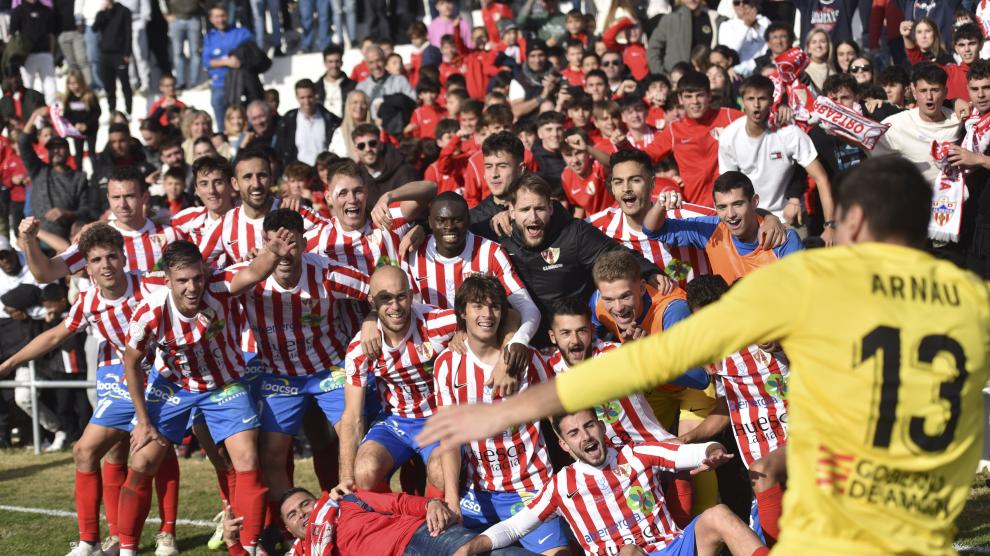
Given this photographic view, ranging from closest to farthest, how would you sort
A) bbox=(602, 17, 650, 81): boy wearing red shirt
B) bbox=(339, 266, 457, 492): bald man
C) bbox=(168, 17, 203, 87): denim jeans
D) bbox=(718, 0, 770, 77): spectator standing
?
bbox=(339, 266, 457, 492): bald man
bbox=(718, 0, 770, 77): spectator standing
bbox=(602, 17, 650, 81): boy wearing red shirt
bbox=(168, 17, 203, 87): denim jeans

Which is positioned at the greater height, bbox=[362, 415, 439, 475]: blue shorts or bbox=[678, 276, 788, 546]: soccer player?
bbox=[678, 276, 788, 546]: soccer player

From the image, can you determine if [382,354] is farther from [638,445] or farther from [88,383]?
[88,383]

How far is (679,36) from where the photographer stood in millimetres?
13133

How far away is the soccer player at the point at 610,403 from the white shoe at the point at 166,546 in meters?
3.06

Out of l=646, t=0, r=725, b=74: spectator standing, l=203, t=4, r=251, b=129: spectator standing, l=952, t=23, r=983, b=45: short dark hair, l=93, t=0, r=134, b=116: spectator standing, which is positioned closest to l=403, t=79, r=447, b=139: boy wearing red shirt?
l=646, t=0, r=725, b=74: spectator standing

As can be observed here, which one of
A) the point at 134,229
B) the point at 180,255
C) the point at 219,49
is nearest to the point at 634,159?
the point at 180,255

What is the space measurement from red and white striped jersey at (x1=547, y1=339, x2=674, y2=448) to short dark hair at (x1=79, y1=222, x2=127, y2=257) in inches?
116

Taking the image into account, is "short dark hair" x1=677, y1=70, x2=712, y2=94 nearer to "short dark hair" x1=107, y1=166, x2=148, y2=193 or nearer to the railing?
"short dark hair" x1=107, y1=166, x2=148, y2=193

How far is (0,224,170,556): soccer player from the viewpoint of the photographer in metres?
7.48

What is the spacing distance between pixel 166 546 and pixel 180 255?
6.64 feet

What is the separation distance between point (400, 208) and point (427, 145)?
12.9 feet

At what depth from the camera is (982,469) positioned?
7902 mm

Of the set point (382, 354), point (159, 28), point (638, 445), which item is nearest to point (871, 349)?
point (638, 445)

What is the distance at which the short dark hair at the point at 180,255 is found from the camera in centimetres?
704
